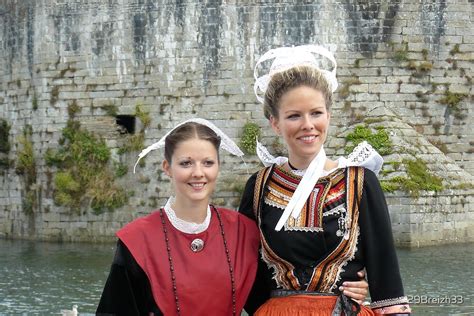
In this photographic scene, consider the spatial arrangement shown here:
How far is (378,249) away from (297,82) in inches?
32.2

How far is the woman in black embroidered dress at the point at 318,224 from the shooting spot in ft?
12.5

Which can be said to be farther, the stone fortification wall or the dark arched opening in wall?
the dark arched opening in wall

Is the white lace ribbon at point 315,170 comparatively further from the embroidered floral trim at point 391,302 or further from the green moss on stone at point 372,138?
the green moss on stone at point 372,138

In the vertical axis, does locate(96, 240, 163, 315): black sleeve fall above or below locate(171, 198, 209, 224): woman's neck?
below

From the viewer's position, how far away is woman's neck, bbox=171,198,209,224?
3.91 metres

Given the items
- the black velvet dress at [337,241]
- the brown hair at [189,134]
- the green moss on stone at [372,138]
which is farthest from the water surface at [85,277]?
the brown hair at [189,134]

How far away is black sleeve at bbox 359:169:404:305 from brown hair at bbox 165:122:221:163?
734mm

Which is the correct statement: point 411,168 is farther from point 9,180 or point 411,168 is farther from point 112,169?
point 9,180

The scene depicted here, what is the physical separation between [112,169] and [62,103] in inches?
64.9

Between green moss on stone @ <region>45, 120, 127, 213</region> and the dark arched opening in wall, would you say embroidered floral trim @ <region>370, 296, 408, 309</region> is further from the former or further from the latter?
the dark arched opening in wall

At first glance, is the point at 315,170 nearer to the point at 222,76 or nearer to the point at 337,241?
the point at 337,241

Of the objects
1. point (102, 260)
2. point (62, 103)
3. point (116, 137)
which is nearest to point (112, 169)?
point (116, 137)

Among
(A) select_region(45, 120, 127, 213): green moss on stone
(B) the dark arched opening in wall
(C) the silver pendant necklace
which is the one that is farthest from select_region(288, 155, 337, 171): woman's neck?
(B) the dark arched opening in wall

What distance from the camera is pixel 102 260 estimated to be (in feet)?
44.4
